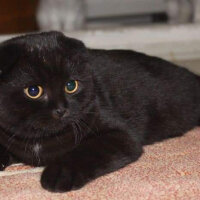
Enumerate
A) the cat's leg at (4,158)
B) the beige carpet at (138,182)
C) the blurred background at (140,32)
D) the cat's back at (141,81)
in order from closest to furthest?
the beige carpet at (138,182) → the cat's leg at (4,158) → the cat's back at (141,81) → the blurred background at (140,32)

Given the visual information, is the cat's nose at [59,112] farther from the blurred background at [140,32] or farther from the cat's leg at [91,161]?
the blurred background at [140,32]

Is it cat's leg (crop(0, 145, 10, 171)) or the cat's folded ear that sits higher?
the cat's folded ear

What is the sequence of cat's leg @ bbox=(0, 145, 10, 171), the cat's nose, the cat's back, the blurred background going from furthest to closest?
the blurred background → the cat's back → cat's leg @ bbox=(0, 145, 10, 171) → the cat's nose

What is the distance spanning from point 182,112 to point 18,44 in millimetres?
902

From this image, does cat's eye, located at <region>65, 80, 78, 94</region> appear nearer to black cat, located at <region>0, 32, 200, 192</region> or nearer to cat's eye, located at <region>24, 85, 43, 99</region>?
black cat, located at <region>0, 32, 200, 192</region>

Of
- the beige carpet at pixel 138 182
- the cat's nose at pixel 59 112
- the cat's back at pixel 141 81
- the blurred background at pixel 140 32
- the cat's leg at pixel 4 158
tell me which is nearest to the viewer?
the beige carpet at pixel 138 182

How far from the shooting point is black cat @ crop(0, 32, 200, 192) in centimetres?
143

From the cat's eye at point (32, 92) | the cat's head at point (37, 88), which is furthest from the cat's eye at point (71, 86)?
the cat's eye at point (32, 92)

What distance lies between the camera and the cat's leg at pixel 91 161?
54.0 inches

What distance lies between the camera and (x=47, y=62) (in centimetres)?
146

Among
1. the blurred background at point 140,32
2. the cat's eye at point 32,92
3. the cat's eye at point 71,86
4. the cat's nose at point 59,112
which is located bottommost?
the blurred background at point 140,32

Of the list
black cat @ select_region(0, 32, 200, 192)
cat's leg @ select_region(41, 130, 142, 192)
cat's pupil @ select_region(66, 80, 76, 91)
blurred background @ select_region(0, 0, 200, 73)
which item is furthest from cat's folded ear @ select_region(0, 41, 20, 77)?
blurred background @ select_region(0, 0, 200, 73)

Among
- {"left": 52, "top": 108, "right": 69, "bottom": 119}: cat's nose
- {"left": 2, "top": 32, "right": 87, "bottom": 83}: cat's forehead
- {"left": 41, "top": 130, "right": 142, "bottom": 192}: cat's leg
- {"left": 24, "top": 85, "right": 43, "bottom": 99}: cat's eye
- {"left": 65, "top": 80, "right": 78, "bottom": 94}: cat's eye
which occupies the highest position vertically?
{"left": 2, "top": 32, "right": 87, "bottom": 83}: cat's forehead

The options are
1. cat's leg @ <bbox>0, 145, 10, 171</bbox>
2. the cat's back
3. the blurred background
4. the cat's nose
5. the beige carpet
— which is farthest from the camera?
the blurred background
